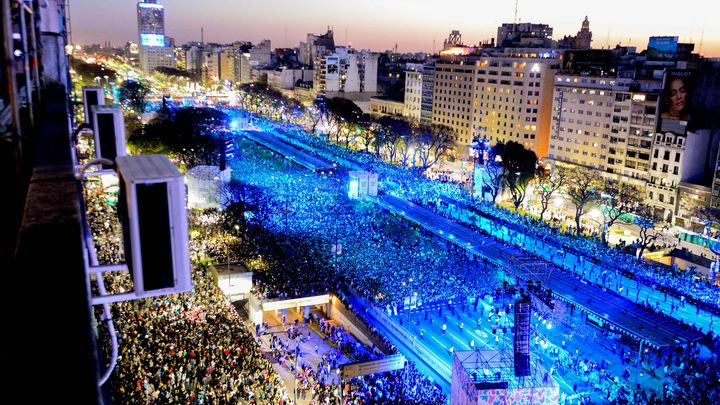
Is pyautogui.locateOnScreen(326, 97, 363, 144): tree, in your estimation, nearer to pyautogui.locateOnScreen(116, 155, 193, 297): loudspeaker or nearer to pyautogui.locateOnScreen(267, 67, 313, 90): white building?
pyautogui.locateOnScreen(267, 67, 313, 90): white building

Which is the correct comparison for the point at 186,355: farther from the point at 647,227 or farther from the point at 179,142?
the point at 179,142

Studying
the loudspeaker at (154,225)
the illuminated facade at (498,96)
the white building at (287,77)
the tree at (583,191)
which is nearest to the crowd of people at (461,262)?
the tree at (583,191)

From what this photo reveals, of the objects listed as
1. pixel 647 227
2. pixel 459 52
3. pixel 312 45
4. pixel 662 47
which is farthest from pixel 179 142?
pixel 312 45

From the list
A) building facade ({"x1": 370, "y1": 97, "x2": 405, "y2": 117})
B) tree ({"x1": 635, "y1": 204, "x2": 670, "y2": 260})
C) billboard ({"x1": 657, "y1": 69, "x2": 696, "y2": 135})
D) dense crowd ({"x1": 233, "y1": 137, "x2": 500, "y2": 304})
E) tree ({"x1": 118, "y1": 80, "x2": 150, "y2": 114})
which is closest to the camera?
dense crowd ({"x1": 233, "y1": 137, "x2": 500, "y2": 304})

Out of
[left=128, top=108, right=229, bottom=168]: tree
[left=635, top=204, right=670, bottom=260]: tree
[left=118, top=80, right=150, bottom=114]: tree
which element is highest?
[left=118, top=80, right=150, bottom=114]: tree

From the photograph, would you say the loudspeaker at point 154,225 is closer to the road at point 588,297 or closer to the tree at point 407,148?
the road at point 588,297

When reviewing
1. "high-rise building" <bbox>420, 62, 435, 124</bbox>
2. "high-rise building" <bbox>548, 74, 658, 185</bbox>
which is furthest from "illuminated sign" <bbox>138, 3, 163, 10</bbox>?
"high-rise building" <bbox>548, 74, 658, 185</bbox>
